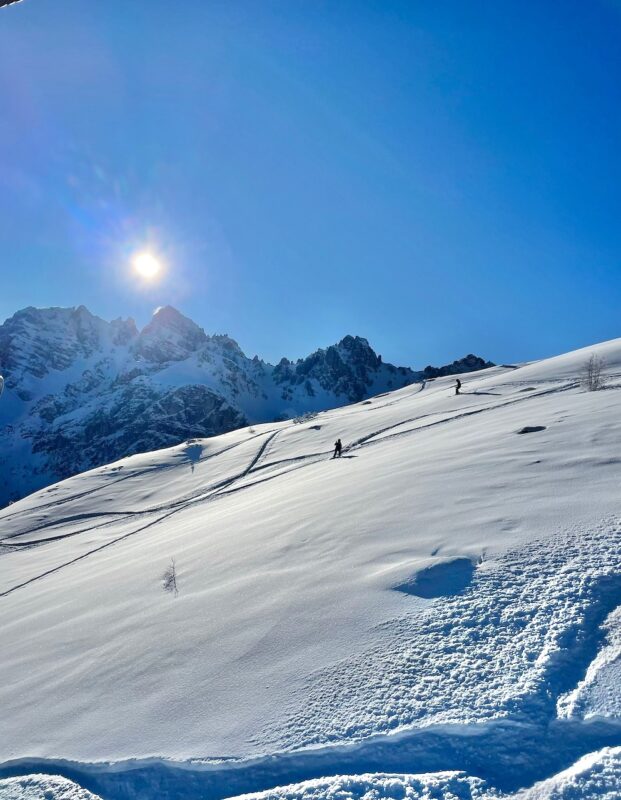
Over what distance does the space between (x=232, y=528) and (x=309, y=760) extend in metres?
7.50

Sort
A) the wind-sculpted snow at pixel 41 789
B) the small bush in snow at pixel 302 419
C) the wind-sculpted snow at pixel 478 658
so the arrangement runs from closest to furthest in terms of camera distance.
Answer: the wind-sculpted snow at pixel 478 658
the wind-sculpted snow at pixel 41 789
the small bush in snow at pixel 302 419

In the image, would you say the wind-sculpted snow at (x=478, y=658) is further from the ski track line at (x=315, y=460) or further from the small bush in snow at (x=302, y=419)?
the small bush in snow at (x=302, y=419)

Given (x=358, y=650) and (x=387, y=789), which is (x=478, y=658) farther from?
(x=387, y=789)

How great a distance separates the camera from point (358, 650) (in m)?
3.63

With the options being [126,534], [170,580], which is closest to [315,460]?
[126,534]

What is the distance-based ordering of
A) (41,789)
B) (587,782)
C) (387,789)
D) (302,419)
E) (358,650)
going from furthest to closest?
(302,419) < (358,650) < (41,789) < (387,789) < (587,782)

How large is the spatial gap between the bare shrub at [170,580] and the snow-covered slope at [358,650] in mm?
103

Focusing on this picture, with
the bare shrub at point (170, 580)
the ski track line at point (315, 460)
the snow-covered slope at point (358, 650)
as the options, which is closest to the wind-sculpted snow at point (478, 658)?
the snow-covered slope at point (358, 650)

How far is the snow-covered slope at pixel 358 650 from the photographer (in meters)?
2.72

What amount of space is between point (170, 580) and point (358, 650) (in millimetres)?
4525

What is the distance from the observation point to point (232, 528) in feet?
33.0

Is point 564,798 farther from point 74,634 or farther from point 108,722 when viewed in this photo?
point 74,634

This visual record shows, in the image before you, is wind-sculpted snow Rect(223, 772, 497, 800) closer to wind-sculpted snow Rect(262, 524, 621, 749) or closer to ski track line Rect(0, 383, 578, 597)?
wind-sculpted snow Rect(262, 524, 621, 749)

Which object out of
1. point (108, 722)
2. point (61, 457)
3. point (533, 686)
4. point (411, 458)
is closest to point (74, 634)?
point (108, 722)
